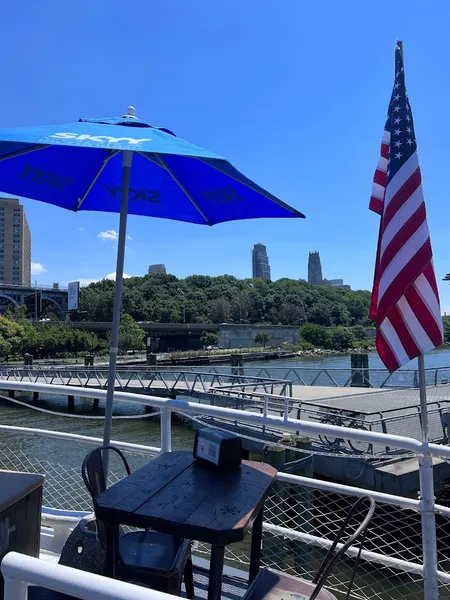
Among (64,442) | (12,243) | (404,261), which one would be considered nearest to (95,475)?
(404,261)

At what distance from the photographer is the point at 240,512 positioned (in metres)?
1.74

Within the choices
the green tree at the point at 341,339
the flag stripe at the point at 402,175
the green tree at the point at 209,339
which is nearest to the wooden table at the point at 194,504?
the flag stripe at the point at 402,175

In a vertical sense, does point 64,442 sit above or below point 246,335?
above

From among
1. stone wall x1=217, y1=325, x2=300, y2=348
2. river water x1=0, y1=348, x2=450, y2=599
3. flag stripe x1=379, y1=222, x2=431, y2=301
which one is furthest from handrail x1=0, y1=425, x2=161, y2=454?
stone wall x1=217, y1=325, x2=300, y2=348

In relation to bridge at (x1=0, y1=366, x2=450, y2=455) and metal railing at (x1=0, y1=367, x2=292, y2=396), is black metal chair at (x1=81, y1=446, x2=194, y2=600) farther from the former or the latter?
metal railing at (x1=0, y1=367, x2=292, y2=396)

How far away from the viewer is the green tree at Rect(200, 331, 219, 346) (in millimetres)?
94562

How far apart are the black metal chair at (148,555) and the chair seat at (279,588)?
1.01ft

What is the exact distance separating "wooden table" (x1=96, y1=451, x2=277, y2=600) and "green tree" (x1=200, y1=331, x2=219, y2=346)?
304 ft

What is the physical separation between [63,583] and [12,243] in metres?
167

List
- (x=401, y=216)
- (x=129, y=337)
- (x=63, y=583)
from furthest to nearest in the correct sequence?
(x=129, y=337) < (x=401, y=216) < (x=63, y=583)

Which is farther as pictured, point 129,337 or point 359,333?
point 359,333

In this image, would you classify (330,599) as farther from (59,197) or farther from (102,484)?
(59,197)

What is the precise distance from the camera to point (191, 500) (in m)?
1.84

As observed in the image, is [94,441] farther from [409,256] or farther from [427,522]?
[409,256]
